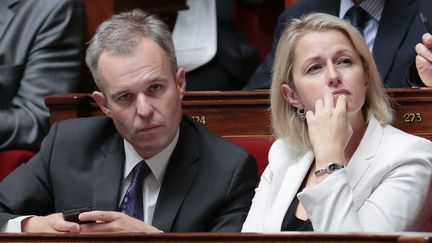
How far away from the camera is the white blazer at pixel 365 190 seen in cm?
150

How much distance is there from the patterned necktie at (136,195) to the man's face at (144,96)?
0.02 meters

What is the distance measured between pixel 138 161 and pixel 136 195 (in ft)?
0.20

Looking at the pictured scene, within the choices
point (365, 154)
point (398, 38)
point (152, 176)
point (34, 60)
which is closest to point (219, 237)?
point (365, 154)

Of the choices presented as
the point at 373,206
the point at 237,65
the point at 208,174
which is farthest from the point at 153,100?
the point at 237,65

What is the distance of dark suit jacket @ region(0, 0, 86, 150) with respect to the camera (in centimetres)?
231

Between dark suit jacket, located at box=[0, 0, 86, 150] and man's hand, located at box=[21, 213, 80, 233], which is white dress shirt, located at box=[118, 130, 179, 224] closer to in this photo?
man's hand, located at box=[21, 213, 80, 233]

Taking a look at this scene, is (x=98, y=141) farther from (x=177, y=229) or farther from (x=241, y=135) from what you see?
(x=241, y=135)

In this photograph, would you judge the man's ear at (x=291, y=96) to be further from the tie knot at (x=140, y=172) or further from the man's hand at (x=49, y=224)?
the man's hand at (x=49, y=224)

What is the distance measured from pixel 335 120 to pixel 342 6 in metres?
0.78

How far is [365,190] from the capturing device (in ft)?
5.18

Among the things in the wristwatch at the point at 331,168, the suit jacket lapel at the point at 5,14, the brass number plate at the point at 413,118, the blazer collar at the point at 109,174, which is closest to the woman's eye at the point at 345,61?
the wristwatch at the point at 331,168

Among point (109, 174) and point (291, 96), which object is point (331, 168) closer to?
point (291, 96)

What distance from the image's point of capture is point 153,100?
5.63 feet

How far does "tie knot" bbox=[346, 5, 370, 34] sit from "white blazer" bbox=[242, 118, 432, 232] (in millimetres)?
629
